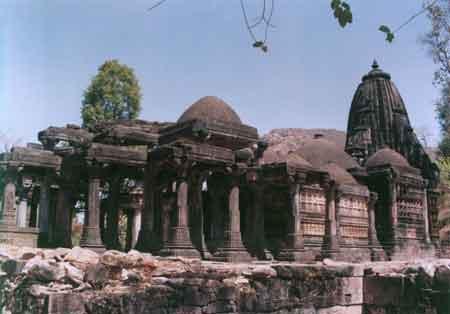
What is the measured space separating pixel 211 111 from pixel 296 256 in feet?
23.5

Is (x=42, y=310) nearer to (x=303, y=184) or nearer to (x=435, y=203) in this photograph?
(x=303, y=184)

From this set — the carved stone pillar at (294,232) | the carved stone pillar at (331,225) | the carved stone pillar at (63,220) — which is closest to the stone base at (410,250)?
the carved stone pillar at (331,225)

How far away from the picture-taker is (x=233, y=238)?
1809cm

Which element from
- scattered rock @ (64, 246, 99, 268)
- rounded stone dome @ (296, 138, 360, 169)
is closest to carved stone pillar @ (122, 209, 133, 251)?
rounded stone dome @ (296, 138, 360, 169)

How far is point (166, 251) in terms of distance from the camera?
16.5m

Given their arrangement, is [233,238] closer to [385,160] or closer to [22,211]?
[22,211]

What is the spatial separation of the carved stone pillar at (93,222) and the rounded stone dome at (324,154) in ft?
41.9

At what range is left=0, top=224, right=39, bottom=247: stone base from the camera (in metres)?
18.6

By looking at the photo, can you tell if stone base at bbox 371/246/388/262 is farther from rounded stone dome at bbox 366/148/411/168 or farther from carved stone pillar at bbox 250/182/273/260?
carved stone pillar at bbox 250/182/273/260

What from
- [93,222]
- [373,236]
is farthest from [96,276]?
[373,236]

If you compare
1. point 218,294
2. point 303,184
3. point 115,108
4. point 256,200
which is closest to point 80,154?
point 256,200

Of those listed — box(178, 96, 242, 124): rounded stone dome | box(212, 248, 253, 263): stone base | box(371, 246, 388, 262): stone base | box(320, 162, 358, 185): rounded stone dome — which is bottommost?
box(371, 246, 388, 262): stone base

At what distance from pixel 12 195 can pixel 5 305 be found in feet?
37.5

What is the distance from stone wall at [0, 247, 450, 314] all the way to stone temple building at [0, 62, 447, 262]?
5873 mm
